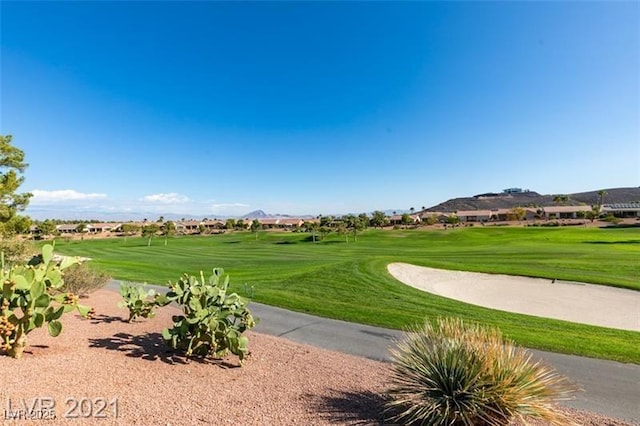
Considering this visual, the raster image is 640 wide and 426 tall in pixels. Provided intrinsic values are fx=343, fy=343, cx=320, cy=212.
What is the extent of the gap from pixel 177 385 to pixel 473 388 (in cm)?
418

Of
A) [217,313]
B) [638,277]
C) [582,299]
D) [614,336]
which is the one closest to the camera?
[217,313]

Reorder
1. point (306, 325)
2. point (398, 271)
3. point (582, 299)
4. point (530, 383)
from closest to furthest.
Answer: point (530, 383) < point (306, 325) < point (582, 299) < point (398, 271)

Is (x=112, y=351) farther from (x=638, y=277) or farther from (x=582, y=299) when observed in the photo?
(x=638, y=277)

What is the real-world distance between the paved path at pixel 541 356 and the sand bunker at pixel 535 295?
22.8 feet

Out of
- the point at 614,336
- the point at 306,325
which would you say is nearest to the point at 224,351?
the point at 306,325

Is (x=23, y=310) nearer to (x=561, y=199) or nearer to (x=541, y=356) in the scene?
(x=541, y=356)

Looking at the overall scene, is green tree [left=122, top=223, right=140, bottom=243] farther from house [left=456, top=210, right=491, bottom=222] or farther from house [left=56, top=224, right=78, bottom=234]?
house [left=456, top=210, right=491, bottom=222]

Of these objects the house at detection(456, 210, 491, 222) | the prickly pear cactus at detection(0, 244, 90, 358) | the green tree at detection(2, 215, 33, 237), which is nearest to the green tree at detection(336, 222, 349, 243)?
the green tree at detection(2, 215, 33, 237)

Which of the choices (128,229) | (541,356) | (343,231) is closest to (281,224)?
(128,229)

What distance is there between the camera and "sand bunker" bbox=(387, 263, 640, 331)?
13.7 metres

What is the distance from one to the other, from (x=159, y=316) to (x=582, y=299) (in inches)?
694

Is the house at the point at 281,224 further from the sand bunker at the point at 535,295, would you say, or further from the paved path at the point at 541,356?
the paved path at the point at 541,356

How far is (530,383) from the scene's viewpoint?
13.7 ft

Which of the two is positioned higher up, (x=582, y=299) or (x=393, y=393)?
(x=393, y=393)
